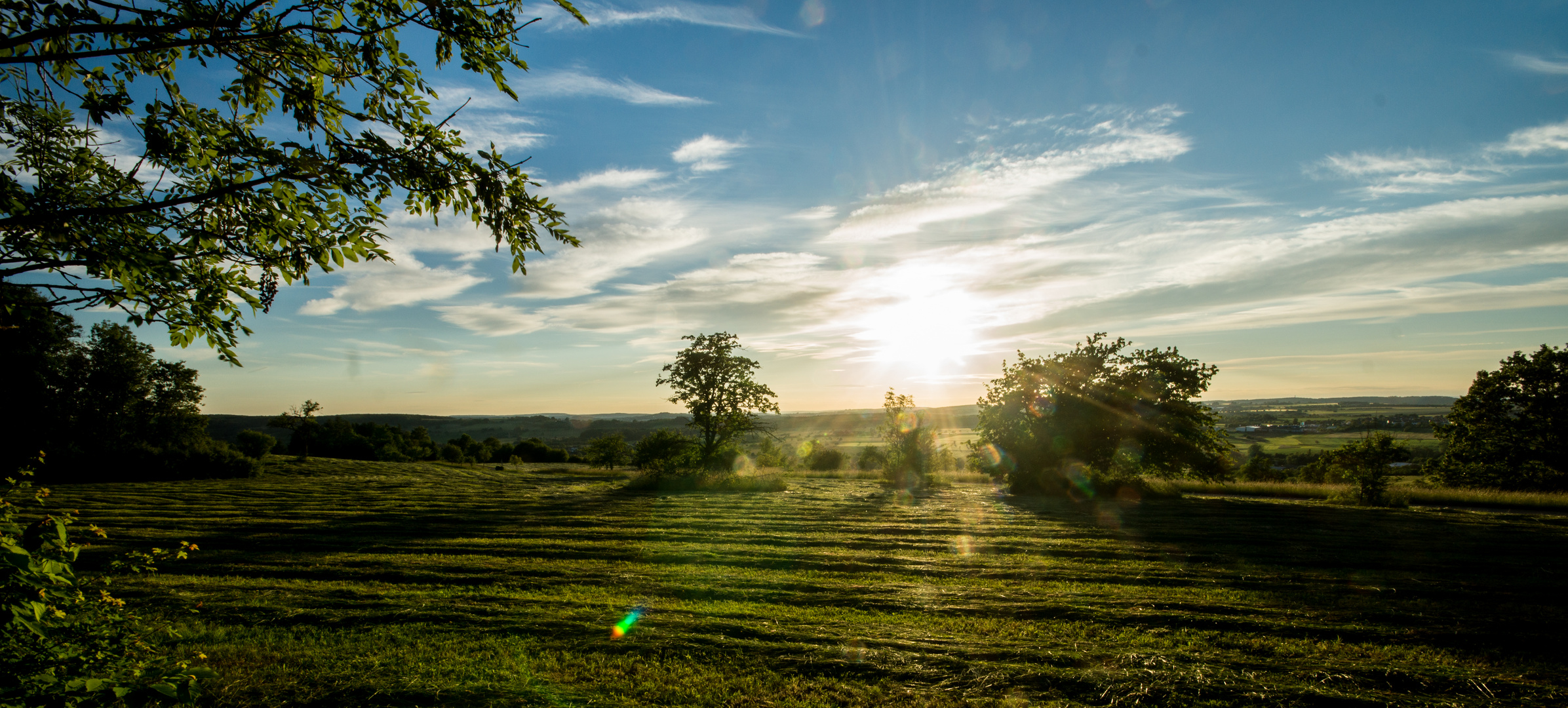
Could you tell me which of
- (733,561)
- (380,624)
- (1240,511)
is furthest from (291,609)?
(1240,511)

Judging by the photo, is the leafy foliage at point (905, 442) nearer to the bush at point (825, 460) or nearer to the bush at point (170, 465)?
the bush at point (825, 460)

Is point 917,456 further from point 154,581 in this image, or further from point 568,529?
point 154,581

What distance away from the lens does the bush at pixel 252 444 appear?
114ft

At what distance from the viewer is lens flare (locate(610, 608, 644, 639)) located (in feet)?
21.4

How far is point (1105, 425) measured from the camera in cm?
2620

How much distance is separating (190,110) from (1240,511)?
25073 millimetres

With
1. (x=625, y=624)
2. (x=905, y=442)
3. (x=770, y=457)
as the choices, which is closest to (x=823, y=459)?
(x=770, y=457)

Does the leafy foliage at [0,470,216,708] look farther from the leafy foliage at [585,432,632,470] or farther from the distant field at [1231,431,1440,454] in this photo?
the distant field at [1231,431,1440,454]

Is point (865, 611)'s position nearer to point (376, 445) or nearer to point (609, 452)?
point (609, 452)

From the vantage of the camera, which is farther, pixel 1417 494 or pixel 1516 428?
pixel 1516 428

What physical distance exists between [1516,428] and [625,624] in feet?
132

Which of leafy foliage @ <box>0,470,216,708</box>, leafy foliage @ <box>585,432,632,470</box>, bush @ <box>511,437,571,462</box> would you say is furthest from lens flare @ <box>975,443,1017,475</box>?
bush @ <box>511,437,571,462</box>

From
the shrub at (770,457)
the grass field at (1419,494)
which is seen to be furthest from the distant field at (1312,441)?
the shrub at (770,457)

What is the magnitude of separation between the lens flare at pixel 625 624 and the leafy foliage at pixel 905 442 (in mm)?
26124
